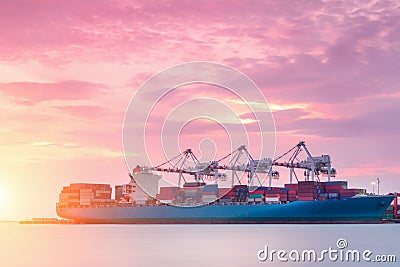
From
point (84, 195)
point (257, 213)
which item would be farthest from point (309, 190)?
point (84, 195)

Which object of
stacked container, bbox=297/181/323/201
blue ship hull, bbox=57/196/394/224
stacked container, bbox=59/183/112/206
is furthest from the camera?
stacked container, bbox=59/183/112/206

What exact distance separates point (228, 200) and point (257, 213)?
21.4 ft

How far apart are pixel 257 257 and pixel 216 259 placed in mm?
4175

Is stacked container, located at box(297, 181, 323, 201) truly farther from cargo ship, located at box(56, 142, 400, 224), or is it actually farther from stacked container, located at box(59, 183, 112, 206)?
stacked container, located at box(59, 183, 112, 206)

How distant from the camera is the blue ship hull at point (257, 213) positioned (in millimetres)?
110938

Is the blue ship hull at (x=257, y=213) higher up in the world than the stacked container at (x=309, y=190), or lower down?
lower down

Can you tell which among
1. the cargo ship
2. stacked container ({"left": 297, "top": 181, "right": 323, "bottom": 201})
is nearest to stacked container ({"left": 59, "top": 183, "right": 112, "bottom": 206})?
the cargo ship

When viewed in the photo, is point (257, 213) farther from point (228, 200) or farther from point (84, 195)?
point (84, 195)

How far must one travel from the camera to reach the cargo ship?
4427 inches

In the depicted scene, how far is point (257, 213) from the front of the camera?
121m

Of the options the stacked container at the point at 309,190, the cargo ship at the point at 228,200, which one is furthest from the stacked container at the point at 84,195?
the stacked container at the point at 309,190

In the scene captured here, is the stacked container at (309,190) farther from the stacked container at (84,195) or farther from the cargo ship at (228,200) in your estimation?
the stacked container at (84,195)

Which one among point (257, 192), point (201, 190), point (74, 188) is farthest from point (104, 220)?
point (257, 192)

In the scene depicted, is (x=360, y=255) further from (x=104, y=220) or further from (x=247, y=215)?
(x=104, y=220)
